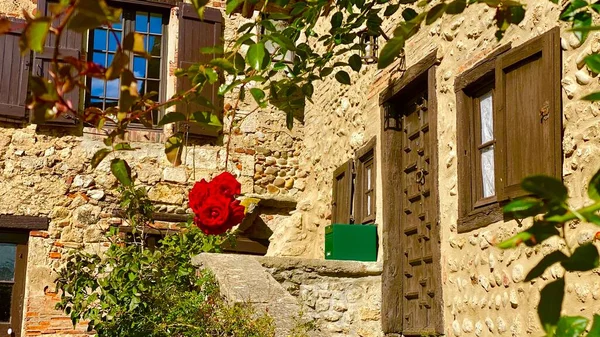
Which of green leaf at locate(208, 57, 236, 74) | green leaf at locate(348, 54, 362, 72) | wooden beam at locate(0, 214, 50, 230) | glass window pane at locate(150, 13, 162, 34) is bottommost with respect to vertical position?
green leaf at locate(208, 57, 236, 74)

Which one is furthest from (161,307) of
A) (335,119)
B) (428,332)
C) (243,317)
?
(335,119)

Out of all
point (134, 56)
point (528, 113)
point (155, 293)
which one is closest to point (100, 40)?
point (134, 56)

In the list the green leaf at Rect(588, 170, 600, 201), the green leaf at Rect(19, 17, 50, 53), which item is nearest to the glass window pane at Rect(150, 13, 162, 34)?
the green leaf at Rect(19, 17, 50, 53)

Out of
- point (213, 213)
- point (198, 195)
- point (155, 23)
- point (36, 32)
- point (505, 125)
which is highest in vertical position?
point (155, 23)

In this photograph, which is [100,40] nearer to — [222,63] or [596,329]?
[222,63]

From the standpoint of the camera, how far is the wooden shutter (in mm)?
4273

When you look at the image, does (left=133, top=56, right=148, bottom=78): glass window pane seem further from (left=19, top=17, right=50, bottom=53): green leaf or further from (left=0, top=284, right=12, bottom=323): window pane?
(left=19, top=17, right=50, bottom=53): green leaf

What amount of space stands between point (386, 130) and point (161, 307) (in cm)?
249

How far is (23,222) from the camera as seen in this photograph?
8.68 m

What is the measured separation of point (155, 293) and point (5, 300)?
Answer: 3787 millimetres

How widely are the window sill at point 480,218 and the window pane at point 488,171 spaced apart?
14cm

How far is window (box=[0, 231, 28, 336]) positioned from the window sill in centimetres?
530

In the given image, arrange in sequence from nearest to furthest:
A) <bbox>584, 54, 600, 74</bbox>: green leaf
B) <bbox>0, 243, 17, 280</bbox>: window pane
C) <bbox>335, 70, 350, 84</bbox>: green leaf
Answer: <bbox>584, 54, 600, 74</bbox>: green leaf
<bbox>335, 70, 350, 84</bbox>: green leaf
<bbox>0, 243, 17, 280</bbox>: window pane

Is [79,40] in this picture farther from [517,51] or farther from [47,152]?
[517,51]
